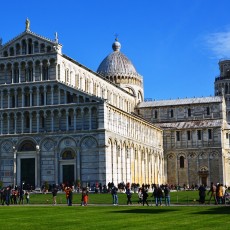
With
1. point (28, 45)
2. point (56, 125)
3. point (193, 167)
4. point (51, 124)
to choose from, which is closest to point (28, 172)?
point (51, 124)

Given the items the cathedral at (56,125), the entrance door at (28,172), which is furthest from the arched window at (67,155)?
the entrance door at (28,172)

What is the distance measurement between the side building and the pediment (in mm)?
31976

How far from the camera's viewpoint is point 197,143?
89812mm

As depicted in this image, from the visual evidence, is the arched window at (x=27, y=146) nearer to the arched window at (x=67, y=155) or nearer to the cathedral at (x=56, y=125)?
the cathedral at (x=56, y=125)

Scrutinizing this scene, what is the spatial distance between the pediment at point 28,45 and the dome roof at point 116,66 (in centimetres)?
2955

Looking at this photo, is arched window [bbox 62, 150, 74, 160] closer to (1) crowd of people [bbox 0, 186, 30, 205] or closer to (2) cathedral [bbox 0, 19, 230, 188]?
(2) cathedral [bbox 0, 19, 230, 188]

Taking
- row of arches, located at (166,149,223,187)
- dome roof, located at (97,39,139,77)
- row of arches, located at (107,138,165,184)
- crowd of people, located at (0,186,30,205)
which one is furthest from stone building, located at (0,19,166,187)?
dome roof, located at (97,39,139,77)

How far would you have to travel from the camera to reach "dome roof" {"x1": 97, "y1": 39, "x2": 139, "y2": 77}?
316ft

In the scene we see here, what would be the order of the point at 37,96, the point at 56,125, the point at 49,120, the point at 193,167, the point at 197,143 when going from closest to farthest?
the point at 56,125, the point at 49,120, the point at 37,96, the point at 193,167, the point at 197,143

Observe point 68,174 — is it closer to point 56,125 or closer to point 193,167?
point 56,125

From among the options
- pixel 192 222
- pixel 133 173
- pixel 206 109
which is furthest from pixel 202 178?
pixel 192 222

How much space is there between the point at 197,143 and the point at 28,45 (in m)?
35.1

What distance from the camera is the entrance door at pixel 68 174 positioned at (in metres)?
64.6

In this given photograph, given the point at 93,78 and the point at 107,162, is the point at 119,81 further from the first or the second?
the point at 107,162
